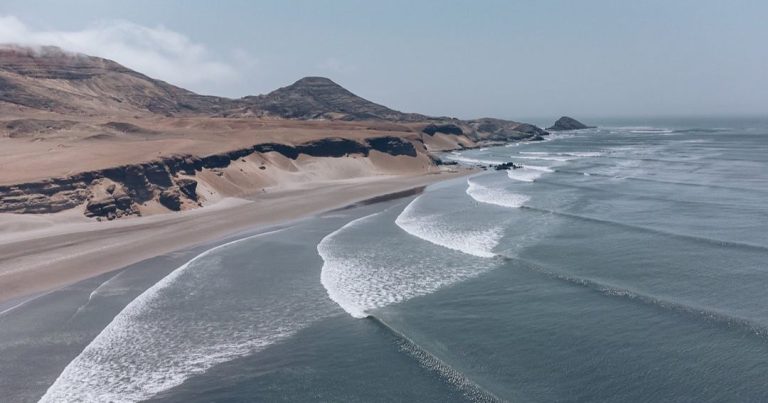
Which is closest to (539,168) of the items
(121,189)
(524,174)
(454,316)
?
(524,174)

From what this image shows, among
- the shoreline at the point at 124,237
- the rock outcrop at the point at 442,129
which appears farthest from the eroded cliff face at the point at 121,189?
the rock outcrop at the point at 442,129

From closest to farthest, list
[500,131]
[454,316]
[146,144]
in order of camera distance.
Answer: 1. [454,316]
2. [146,144]
3. [500,131]

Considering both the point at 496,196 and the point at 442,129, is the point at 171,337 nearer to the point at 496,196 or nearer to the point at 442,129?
Answer: the point at 496,196

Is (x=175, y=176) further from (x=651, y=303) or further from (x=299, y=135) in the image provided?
(x=651, y=303)

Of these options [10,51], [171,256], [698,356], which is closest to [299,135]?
[171,256]

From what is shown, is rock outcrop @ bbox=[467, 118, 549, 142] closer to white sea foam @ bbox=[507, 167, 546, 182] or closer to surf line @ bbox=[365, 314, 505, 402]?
white sea foam @ bbox=[507, 167, 546, 182]

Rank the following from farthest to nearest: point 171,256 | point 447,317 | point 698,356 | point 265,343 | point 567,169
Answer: point 567,169
point 171,256
point 447,317
point 265,343
point 698,356

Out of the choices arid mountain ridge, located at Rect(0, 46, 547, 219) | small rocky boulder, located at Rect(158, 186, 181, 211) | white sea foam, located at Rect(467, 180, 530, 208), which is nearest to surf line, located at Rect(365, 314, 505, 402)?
white sea foam, located at Rect(467, 180, 530, 208)
